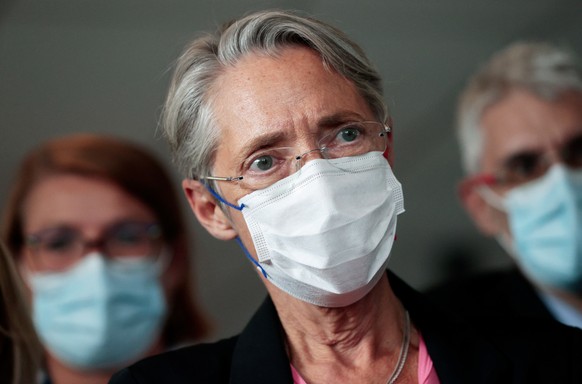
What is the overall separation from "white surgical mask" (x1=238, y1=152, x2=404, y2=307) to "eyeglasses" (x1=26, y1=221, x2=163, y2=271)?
1.59m

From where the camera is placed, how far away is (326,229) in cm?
226

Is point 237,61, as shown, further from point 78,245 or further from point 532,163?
point 532,163

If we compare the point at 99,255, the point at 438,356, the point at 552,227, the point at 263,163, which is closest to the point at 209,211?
the point at 263,163

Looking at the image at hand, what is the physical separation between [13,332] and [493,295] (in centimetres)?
210

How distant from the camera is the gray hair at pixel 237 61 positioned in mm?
2439

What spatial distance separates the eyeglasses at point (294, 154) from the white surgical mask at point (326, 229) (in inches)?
1.2

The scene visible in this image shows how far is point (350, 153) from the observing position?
2404mm

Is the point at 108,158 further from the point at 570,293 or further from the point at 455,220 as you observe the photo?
the point at 455,220

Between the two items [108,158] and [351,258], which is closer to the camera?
[351,258]

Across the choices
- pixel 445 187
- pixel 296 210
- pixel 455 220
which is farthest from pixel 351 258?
pixel 455 220

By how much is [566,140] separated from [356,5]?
136cm

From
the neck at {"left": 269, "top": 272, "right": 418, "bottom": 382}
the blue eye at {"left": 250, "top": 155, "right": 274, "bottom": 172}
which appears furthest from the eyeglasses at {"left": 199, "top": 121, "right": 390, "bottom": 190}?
the neck at {"left": 269, "top": 272, "right": 418, "bottom": 382}

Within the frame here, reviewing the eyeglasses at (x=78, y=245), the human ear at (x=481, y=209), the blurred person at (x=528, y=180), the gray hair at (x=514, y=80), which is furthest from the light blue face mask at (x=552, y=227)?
the eyeglasses at (x=78, y=245)

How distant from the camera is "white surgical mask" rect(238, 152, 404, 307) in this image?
2268 millimetres
